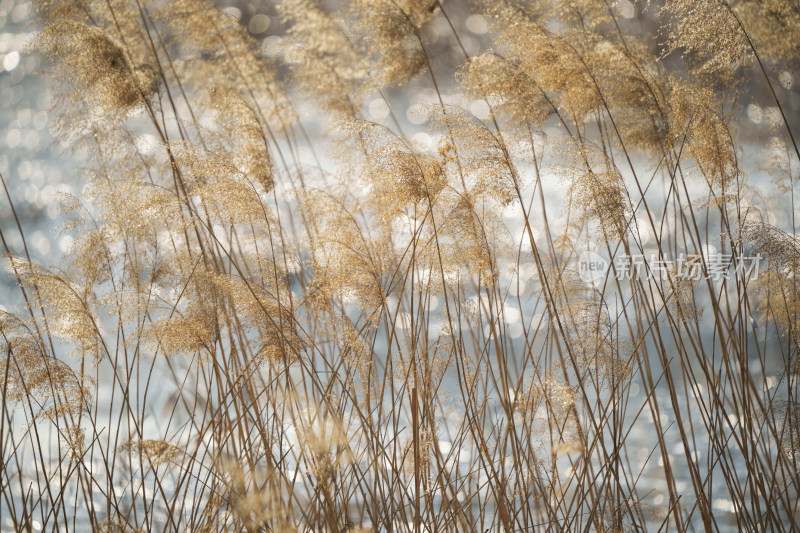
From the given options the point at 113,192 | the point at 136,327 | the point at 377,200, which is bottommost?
the point at 136,327

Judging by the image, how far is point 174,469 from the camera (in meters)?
→ 1.77

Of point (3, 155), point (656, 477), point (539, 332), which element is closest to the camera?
point (656, 477)

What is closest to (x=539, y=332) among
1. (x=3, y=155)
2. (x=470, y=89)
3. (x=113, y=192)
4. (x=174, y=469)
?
(x=470, y=89)

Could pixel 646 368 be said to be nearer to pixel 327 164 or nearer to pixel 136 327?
pixel 327 164

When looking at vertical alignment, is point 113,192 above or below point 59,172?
below

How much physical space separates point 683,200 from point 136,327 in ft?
6.03

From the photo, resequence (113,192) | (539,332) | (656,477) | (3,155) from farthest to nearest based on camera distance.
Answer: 1. (3,155)
2. (113,192)
3. (539,332)
4. (656,477)

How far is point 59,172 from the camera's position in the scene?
203 cm

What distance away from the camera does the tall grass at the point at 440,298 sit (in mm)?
1556

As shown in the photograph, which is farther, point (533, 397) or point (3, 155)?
point (3, 155)

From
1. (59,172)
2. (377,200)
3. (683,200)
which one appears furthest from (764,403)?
(59,172)

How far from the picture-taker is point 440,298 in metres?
1.70

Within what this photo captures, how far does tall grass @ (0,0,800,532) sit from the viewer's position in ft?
5.10

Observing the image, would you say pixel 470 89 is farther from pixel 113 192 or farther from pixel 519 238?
pixel 113 192
